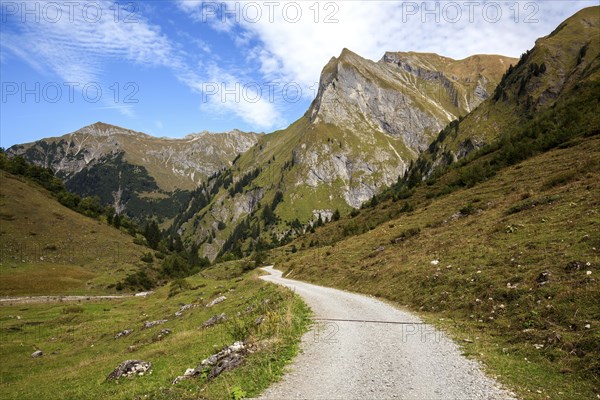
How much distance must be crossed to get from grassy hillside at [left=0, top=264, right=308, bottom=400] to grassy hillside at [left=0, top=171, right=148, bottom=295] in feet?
115

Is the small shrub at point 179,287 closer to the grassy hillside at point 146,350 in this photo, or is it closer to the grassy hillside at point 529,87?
the grassy hillside at point 146,350

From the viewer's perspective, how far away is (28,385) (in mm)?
22125

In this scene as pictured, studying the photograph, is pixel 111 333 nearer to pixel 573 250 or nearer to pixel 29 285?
pixel 573 250

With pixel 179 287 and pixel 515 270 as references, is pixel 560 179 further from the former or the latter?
pixel 179 287

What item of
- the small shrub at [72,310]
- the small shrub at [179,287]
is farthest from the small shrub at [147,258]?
the small shrub at [72,310]

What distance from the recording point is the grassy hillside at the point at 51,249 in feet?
268

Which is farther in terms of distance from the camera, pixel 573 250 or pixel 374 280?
pixel 374 280

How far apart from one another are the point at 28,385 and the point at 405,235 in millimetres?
38597

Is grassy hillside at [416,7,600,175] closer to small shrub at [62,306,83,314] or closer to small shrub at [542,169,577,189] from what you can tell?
small shrub at [542,169,577,189]

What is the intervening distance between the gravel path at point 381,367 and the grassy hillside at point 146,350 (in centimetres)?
105

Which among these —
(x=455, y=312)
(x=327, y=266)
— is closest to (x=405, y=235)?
(x=327, y=266)

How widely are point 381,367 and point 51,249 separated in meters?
119

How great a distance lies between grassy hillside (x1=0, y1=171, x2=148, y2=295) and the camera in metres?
81.8

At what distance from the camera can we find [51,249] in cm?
10025
